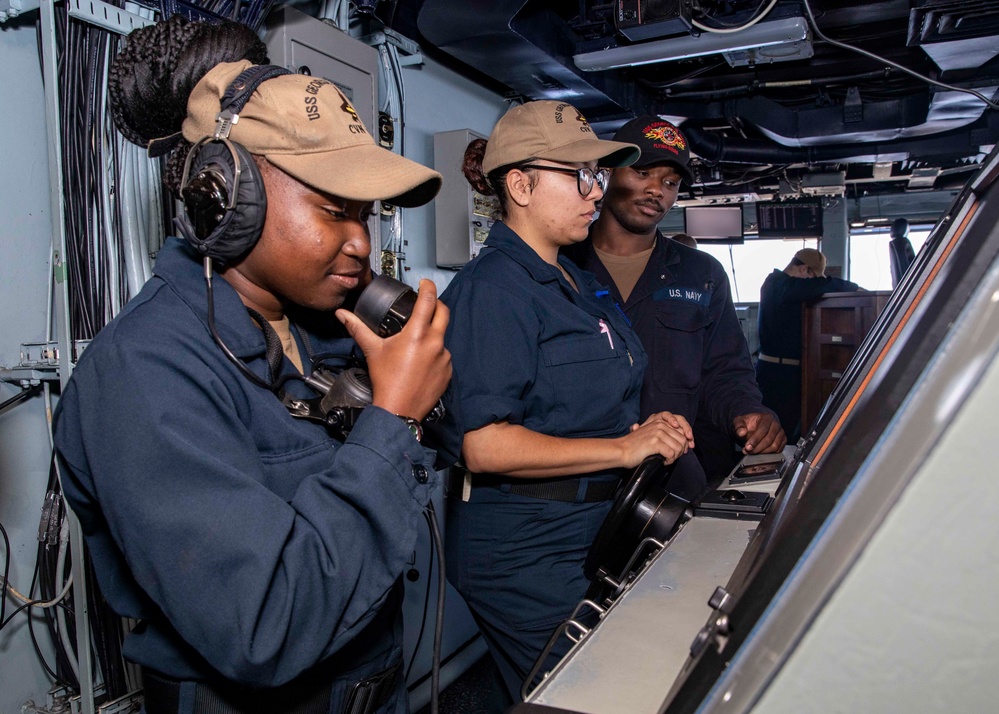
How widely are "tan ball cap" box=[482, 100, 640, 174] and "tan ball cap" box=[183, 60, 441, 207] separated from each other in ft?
2.61

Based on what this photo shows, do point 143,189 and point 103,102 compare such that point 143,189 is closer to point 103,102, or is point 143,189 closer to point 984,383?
point 103,102

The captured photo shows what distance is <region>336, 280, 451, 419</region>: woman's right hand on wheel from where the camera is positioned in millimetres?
956

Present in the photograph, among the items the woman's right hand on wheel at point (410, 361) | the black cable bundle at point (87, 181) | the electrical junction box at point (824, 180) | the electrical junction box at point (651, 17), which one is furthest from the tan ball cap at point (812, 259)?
the woman's right hand on wheel at point (410, 361)

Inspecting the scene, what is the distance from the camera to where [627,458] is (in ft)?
5.13

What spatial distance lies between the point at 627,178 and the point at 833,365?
3.75 m

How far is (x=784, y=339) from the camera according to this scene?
586 centimetres

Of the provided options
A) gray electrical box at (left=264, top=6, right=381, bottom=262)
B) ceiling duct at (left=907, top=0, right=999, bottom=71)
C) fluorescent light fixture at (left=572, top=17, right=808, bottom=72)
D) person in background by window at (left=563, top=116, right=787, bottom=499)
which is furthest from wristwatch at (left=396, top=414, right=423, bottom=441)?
ceiling duct at (left=907, top=0, right=999, bottom=71)

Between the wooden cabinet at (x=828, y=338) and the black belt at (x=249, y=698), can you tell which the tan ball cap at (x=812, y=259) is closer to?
the wooden cabinet at (x=828, y=338)

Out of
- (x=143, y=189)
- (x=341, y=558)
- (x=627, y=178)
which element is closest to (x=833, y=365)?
(x=627, y=178)

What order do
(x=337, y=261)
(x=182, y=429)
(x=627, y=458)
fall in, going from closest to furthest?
(x=182, y=429)
(x=337, y=261)
(x=627, y=458)

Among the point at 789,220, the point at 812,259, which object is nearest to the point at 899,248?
the point at 789,220

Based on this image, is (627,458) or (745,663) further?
(627,458)

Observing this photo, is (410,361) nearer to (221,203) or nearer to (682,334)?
(221,203)

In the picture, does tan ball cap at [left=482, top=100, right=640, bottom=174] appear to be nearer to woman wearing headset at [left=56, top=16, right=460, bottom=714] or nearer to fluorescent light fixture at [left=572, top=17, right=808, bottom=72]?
woman wearing headset at [left=56, top=16, right=460, bottom=714]
